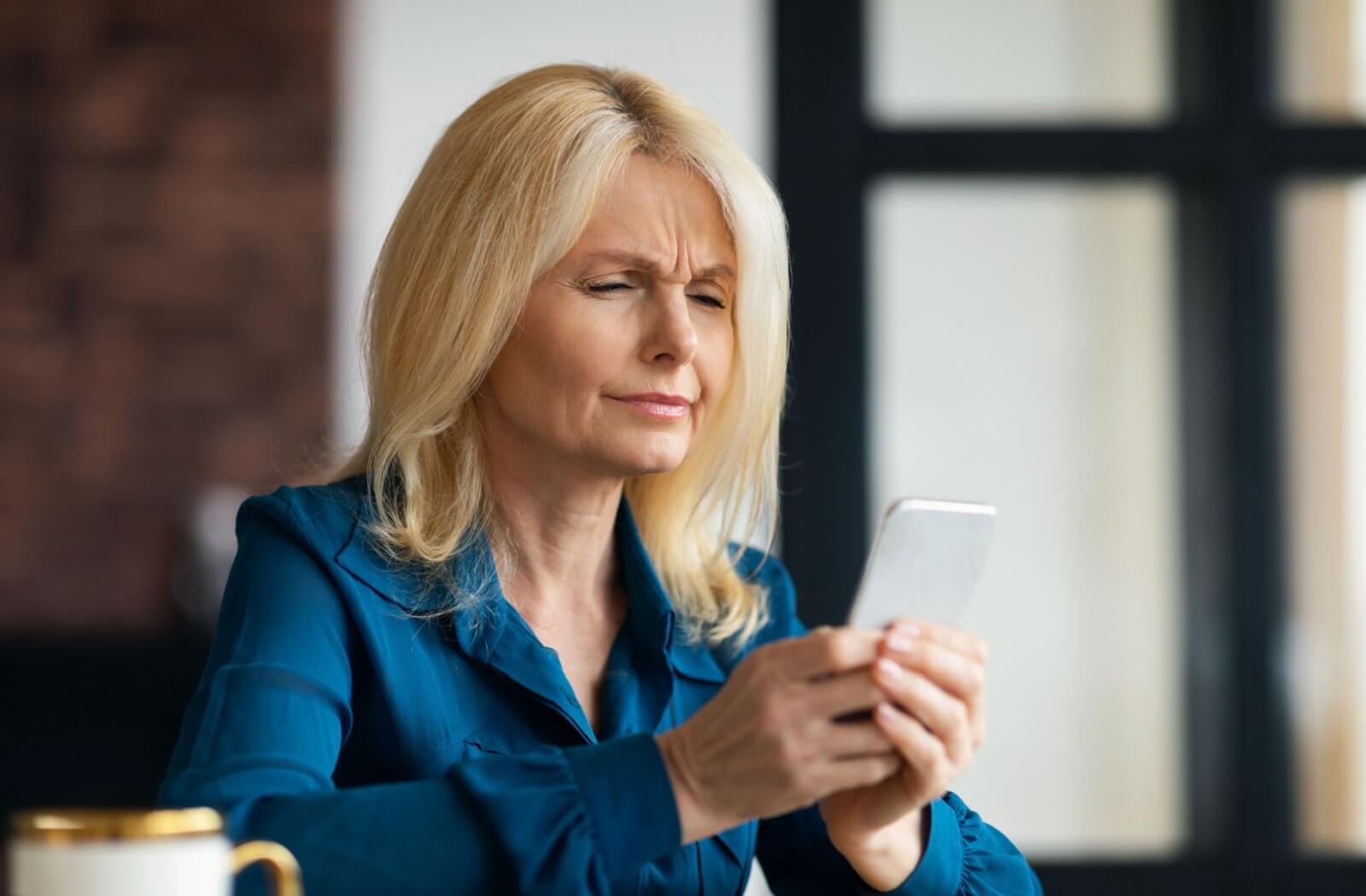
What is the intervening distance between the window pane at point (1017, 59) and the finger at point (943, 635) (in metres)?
2.85

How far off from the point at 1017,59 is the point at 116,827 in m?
3.49

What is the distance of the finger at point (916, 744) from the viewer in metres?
1.03

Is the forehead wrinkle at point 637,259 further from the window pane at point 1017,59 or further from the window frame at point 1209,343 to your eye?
the window pane at point 1017,59

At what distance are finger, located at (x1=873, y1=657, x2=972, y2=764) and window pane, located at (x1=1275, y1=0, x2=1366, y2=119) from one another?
3125 mm

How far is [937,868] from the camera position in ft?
4.11

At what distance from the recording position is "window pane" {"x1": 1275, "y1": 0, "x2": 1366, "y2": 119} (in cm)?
375

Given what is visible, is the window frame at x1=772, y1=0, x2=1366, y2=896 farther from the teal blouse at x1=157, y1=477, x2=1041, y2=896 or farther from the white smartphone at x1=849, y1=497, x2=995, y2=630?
the white smartphone at x1=849, y1=497, x2=995, y2=630

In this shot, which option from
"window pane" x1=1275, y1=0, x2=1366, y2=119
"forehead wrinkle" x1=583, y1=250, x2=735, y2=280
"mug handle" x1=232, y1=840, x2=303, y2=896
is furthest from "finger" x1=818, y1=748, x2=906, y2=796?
"window pane" x1=1275, y1=0, x2=1366, y2=119

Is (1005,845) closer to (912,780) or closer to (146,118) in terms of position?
(912,780)

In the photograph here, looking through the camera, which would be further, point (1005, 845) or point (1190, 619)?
point (1190, 619)

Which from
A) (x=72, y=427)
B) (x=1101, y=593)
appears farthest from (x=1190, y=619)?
(x=72, y=427)

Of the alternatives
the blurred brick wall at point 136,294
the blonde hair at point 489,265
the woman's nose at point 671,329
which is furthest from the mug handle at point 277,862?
the blurred brick wall at point 136,294

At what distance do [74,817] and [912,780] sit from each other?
24.2 inches

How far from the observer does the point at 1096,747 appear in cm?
379
